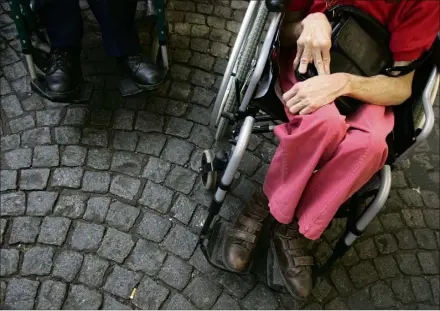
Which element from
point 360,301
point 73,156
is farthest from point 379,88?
point 73,156

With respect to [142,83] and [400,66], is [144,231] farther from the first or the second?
[400,66]

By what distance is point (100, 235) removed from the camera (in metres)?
2.29

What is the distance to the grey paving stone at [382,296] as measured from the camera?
2275mm

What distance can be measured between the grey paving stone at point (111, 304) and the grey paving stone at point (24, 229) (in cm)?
51

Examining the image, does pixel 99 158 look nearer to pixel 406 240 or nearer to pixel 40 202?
pixel 40 202

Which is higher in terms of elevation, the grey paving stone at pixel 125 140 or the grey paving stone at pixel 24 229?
the grey paving stone at pixel 125 140

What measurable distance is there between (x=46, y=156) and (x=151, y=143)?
0.61 m

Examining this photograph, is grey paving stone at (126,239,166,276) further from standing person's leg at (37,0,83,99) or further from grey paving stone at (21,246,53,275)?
standing person's leg at (37,0,83,99)

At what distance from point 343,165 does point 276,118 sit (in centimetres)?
42

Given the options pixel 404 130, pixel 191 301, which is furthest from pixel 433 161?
pixel 191 301

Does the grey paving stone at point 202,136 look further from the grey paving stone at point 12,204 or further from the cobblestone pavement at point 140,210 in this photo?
the grey paving stone at point 12,204

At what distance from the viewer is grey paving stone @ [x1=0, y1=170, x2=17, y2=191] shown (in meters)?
2.39

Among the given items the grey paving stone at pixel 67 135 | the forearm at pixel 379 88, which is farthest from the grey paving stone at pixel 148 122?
the forearm at pixel 379 88

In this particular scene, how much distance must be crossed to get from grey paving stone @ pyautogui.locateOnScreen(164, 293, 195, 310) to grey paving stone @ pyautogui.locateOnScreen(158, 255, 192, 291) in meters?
0.04
